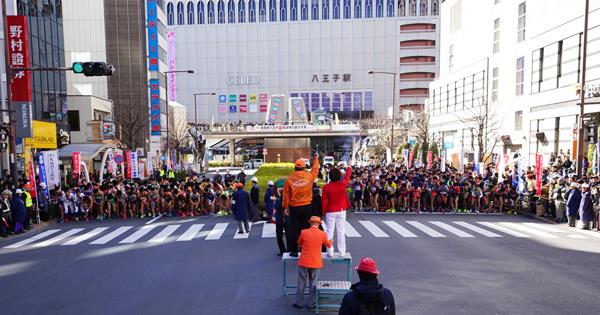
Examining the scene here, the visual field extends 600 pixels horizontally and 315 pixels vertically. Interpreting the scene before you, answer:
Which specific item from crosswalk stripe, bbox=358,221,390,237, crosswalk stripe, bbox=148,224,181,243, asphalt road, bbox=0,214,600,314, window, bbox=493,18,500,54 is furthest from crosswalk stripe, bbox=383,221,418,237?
window, bbox=493,18,500,54

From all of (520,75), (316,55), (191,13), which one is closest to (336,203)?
(520,75)

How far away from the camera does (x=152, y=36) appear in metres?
41.1

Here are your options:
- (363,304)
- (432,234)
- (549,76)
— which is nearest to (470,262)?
(432,234)

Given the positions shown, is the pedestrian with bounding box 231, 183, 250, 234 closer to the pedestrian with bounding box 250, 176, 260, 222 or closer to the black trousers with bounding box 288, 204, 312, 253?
the pedestrian with bounding box 250, 176, 260, 222

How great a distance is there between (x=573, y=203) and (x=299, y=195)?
423 inches

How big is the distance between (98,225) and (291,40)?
6628cm

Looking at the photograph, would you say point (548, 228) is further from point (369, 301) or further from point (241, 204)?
point (369, 301)

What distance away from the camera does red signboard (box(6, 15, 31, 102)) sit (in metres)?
17.8

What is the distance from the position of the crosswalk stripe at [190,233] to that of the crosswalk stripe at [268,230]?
2.16m

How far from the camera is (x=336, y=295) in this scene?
19.2 feet

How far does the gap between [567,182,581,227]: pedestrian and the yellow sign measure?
24576 millimetres

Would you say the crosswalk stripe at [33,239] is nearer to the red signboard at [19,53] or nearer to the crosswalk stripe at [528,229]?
the red signboard at [19,53]

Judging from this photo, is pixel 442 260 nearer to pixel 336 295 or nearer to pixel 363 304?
pixel 336 295

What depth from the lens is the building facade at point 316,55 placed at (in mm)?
74812
